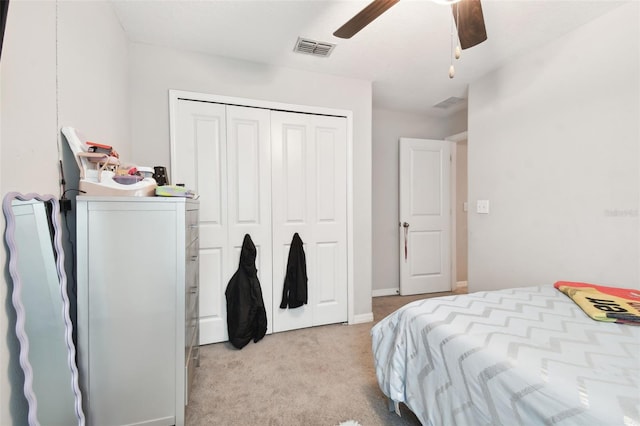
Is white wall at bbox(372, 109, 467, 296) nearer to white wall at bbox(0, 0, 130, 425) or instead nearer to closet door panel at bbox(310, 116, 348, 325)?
closet door panel at bbox(310, 116, 348, 325)

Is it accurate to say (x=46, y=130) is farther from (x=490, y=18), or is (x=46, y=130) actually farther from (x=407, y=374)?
(x=490, y=18)

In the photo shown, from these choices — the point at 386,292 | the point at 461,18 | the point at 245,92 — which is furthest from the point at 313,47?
the point at 386,292

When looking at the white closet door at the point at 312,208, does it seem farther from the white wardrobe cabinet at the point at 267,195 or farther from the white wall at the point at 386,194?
the white wall at the point at 386,194

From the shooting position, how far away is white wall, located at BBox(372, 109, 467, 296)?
363 centimetres

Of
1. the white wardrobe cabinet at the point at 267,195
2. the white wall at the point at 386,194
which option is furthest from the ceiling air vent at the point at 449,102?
the white wardrobe cabinet at the point at 267,195

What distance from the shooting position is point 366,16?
1336 mm

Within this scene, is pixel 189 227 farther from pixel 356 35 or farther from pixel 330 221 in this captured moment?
pixel 356 35

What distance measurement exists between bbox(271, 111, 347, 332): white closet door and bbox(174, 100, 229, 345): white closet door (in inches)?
17.4

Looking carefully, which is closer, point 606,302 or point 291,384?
point 606,302

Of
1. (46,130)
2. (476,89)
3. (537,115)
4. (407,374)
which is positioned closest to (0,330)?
(46,130)

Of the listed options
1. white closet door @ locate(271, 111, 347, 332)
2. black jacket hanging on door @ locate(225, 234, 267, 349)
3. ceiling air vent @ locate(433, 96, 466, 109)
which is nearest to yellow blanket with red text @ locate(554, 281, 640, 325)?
white closet door @ locate(271, 111, 347, 332)

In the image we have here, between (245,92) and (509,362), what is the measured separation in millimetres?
2536

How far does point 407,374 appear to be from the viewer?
1338 mm

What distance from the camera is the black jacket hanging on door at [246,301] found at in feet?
7.54
